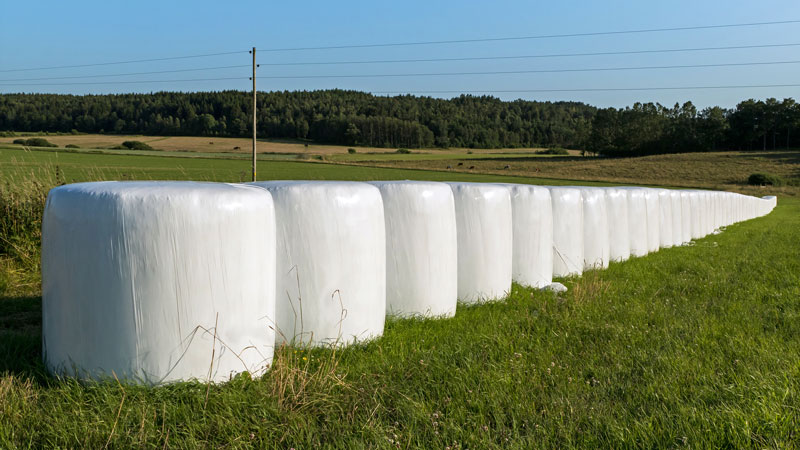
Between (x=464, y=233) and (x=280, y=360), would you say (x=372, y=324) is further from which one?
(x=464, y=233)

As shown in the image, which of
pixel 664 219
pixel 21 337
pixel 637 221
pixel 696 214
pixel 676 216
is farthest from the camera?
pixel 696 214

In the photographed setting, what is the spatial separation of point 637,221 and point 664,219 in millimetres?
2026

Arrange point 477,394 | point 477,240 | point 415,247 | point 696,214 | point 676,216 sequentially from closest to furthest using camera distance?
point 477,394
point 415,247
point 477,240
point 676,216
point 696,214

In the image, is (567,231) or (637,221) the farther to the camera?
(637,221)

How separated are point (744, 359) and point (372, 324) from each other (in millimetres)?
2440

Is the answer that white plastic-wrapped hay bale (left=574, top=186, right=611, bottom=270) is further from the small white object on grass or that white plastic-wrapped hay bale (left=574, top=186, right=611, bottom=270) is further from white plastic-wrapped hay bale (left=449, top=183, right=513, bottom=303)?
white plastic-wrapped hay bale (left=449, top=183, right=513, bottom=303)

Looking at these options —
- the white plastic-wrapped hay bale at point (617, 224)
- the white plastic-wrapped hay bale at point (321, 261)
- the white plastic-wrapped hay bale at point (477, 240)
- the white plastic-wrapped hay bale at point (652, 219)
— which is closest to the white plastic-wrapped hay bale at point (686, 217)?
the white plastic-wrapped hay bale at point (652, 219)

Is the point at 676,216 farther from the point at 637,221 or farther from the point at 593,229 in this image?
the point at 593,229

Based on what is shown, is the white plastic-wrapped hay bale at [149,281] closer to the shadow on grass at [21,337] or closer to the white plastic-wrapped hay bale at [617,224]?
the shadow on grass at [21,337]

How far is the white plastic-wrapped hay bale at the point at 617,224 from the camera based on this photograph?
822 cm

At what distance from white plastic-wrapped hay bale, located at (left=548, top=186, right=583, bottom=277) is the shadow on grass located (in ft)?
17.4

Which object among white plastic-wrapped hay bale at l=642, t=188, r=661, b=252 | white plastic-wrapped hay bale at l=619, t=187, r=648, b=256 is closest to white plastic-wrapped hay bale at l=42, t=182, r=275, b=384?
white plastic-wrapped hay bale at l=619, t=187, r=648, b=256

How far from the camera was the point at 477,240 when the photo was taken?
5211mm

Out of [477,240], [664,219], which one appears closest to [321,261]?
[477,240]
